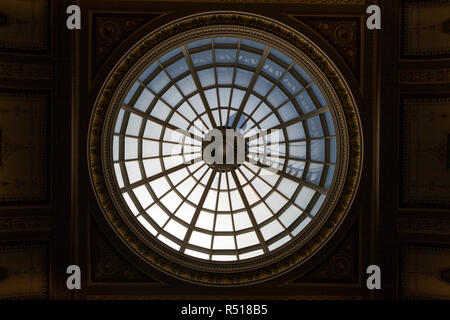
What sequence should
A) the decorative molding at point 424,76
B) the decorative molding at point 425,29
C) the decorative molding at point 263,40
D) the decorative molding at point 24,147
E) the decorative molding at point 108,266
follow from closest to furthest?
the decorative molding at point 425,29, the decorative molding at point 263,40, the decorative molding at point 424,76, the decorative molding at point 24,147, the decorative molding at point 108,266

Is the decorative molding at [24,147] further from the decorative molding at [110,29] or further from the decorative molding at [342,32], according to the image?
the decorative molding at [342,32]

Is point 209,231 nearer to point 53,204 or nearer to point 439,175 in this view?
point 53,204

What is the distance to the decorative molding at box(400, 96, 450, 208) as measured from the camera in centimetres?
1218

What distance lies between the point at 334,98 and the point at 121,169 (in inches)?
254

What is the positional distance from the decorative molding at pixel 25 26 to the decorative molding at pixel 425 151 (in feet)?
30.5

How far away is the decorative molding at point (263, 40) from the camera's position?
1187 cm

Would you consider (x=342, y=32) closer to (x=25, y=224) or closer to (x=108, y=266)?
(x=108, y=266)

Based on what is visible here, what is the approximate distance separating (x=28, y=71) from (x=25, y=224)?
157 inches

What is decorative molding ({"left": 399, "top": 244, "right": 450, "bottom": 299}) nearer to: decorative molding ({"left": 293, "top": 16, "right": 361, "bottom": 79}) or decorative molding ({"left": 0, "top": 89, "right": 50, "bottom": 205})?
decorative molding ({"left": 293, "top": 16, "right": 361, "bottom": 79})

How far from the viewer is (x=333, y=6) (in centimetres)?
1185

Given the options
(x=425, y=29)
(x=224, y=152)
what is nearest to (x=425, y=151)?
(x=425, y=29)

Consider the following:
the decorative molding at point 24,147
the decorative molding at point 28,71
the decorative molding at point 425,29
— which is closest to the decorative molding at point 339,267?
the decorative molding at point 425,29

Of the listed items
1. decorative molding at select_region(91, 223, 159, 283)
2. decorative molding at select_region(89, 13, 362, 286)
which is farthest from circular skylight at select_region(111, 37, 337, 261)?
decorative molding at select_region(91, 223, 159, 283)

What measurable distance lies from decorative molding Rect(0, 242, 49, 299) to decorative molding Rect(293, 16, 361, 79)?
9.13 m
